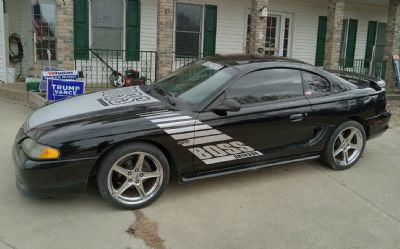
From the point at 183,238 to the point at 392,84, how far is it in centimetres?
1158

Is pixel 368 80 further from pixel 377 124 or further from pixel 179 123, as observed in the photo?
pixel 179 123

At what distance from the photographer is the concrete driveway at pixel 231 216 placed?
3422mm

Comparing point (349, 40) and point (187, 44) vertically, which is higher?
point (349, 40)

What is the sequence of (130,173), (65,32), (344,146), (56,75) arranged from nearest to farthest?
(130,173), (344,146), (56,75), (65,32)

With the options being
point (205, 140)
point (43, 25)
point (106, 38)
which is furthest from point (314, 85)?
point (43, 25)

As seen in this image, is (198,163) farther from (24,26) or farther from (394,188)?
(24,26)

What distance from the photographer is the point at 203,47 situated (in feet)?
39.4

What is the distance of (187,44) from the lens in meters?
12.0

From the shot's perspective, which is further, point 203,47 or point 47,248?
point 203,47

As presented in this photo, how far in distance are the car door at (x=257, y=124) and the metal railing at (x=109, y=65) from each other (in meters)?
6.14

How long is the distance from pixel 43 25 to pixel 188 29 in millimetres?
4103

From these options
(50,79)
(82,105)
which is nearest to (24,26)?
(50,79)

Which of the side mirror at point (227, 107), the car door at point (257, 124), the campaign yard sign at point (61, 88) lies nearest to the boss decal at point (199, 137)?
the car door at point (257, 124)

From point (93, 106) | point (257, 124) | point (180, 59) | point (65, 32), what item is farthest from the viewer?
point (180, 59)
